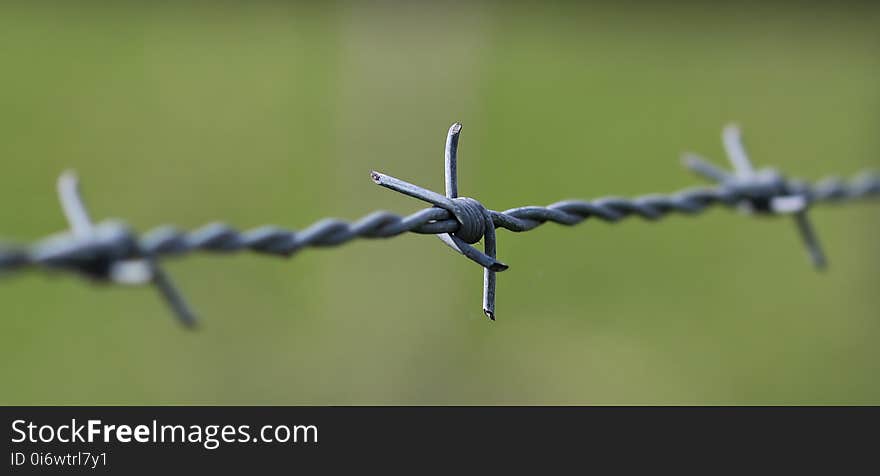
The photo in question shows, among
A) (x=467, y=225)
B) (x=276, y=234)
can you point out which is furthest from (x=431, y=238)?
(x=276, y=234)

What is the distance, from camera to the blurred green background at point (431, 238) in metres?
5.70

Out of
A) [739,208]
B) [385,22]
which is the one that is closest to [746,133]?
[385,22]

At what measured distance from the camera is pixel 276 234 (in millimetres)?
973

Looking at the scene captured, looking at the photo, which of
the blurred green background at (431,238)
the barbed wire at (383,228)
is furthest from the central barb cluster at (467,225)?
the blurred green background at (431,238)

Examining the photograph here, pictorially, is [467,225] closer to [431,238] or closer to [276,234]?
[276,234]

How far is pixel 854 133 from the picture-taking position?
8.40 meters

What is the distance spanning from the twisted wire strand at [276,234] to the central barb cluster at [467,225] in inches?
0.5

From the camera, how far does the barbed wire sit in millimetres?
833

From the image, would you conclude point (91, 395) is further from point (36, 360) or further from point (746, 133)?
point (746, 133)

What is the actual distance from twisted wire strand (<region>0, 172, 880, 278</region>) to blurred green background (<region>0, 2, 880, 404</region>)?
252 cm

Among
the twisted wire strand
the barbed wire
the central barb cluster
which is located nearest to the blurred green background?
the barbed wire

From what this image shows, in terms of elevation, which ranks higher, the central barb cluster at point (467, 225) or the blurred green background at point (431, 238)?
the blurred green background at point (431, 238)

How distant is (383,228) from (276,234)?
0.13 m

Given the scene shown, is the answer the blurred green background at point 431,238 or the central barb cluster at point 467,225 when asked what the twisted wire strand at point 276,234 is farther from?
the blurred green background at point 431,238
